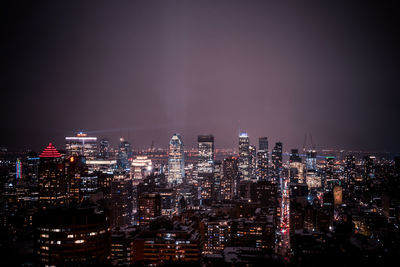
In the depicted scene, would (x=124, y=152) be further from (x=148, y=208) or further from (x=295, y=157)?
(x=148, y=208)

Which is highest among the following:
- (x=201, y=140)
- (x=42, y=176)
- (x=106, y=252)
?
(x=201, y=140)

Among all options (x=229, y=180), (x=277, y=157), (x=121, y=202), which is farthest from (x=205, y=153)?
(x=121, y=202)

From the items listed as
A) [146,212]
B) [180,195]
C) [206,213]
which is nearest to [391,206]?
[206,213]

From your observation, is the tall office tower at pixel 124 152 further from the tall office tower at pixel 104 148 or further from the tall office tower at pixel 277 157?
the tall office tower at pixel 277 157

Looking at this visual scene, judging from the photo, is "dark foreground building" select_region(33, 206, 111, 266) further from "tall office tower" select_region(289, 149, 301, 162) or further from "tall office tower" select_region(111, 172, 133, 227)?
"tall office tower" select_region(289, 149, 301, 162)

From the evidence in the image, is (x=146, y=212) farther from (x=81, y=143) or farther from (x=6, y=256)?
(x=81, y=143)

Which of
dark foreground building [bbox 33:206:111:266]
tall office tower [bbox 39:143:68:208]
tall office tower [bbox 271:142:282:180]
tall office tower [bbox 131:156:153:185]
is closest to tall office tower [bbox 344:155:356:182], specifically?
tall office tower [bbox 271:142:282:180]
